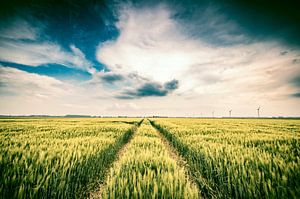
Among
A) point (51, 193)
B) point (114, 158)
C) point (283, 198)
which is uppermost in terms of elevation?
point (283, 198)

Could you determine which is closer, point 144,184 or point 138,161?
point 144,184

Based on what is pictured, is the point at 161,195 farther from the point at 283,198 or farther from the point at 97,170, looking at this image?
the point at 97,170

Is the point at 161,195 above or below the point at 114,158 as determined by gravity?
above

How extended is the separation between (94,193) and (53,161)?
4.28 feet

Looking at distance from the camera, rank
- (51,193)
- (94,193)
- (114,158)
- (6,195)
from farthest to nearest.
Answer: (114,158) < (94,193) < (51,193) < (6,195)

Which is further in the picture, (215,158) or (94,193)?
(215,158)

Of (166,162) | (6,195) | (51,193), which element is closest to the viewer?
(6,195)

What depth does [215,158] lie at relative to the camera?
396 cm

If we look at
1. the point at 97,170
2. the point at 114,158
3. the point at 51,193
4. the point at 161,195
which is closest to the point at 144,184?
the point at 161,195

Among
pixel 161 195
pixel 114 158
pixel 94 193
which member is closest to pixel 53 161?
pixel 94 193

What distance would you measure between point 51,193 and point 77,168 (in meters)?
0.78

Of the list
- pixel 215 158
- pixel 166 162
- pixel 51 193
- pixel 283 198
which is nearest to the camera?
pixel 283 198

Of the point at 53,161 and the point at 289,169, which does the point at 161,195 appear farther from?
the point at 53,161

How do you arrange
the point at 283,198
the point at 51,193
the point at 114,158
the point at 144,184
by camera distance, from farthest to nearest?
the point at 114,158
the point at 51,193
the point at 144,184
the point at 283,198
